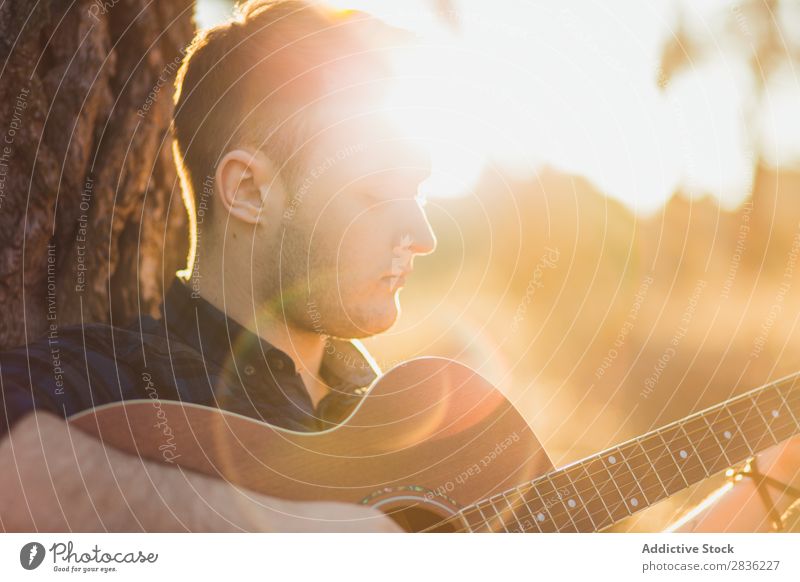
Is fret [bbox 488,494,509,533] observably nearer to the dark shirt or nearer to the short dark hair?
the dark shirt

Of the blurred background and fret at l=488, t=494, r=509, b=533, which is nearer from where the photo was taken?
fret at l=488, t=494, r=509, b=533

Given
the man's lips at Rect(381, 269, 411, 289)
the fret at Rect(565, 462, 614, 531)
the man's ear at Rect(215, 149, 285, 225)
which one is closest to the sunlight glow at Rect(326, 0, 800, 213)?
the man's lips at Rect(381, 269, 411, 289)

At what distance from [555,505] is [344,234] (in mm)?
479

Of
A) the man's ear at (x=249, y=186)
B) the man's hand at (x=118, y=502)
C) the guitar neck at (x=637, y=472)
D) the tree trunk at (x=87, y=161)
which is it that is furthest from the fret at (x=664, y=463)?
the tree trunk at (x=87, y=161)

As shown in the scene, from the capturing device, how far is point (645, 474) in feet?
3.65

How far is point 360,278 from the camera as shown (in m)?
1.17

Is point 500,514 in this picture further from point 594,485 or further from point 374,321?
point 374,321

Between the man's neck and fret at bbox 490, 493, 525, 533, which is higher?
the man's neck

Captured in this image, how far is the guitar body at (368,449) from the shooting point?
1.10m

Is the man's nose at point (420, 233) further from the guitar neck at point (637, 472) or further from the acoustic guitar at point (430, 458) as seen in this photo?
the guitar neck at point (637, 472)

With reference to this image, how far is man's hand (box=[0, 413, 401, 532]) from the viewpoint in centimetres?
112
